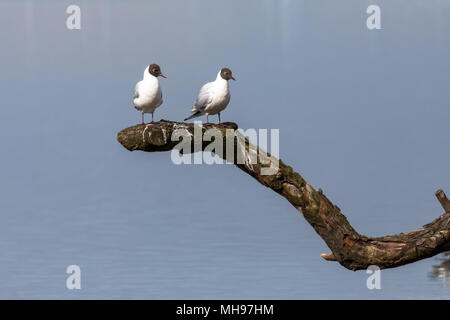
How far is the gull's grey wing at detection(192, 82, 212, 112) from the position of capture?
57.6 feet

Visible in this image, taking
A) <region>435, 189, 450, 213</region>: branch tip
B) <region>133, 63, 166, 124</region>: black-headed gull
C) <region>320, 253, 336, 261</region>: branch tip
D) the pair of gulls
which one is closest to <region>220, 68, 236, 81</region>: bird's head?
the pair of gulls

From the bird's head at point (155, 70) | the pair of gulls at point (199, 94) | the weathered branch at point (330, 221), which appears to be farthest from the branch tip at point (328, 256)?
the bird's head at point (155, 70)

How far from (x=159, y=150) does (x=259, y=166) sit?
201cm

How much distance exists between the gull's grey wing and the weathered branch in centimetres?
65

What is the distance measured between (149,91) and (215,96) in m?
1.32

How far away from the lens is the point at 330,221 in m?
16.9

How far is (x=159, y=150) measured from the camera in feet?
56.8

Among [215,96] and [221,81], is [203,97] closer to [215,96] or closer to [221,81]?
[215,96]

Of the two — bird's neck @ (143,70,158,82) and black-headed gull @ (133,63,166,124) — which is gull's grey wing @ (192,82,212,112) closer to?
black-headed gull @ (133,63,166,124)

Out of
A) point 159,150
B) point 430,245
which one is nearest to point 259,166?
point 159,150

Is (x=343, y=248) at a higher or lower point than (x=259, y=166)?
lower

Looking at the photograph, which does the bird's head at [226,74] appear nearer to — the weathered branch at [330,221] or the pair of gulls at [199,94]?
the pair of gulls at [199,94]

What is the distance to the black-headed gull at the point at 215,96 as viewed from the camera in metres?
17.5

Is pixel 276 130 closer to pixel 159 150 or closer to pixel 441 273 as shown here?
pixel 159 150
